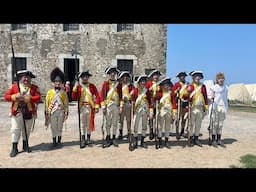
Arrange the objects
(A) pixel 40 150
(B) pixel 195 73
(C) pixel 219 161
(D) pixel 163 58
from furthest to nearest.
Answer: (D) pixel 163 58
(B) pixel 195 73
(A) pixel 40 150
(C) pixel 219 161

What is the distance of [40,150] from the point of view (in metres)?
6.71

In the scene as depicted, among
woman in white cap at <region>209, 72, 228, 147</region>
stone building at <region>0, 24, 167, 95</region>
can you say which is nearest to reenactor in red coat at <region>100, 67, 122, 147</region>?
woman in white cap at <region>209, 72, 228, 147</region>

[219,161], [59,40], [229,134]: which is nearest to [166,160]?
[219,161]

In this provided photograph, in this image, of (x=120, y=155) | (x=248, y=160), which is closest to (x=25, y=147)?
(x=120, y=155)

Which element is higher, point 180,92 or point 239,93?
point 180,92

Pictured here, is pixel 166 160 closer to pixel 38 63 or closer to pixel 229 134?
pixel 229 134

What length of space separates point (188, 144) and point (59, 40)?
12469 millimetres

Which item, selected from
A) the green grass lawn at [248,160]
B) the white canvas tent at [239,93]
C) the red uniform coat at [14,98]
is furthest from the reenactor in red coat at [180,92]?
the white canvas tent at [239,93]

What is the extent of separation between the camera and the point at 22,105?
6324mm

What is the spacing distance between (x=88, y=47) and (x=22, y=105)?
1133 centimetres

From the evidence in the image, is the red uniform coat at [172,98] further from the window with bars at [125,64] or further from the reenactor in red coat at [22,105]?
→ the window with bars at [125,64]

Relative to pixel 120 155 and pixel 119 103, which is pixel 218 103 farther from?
pixel 120 155
